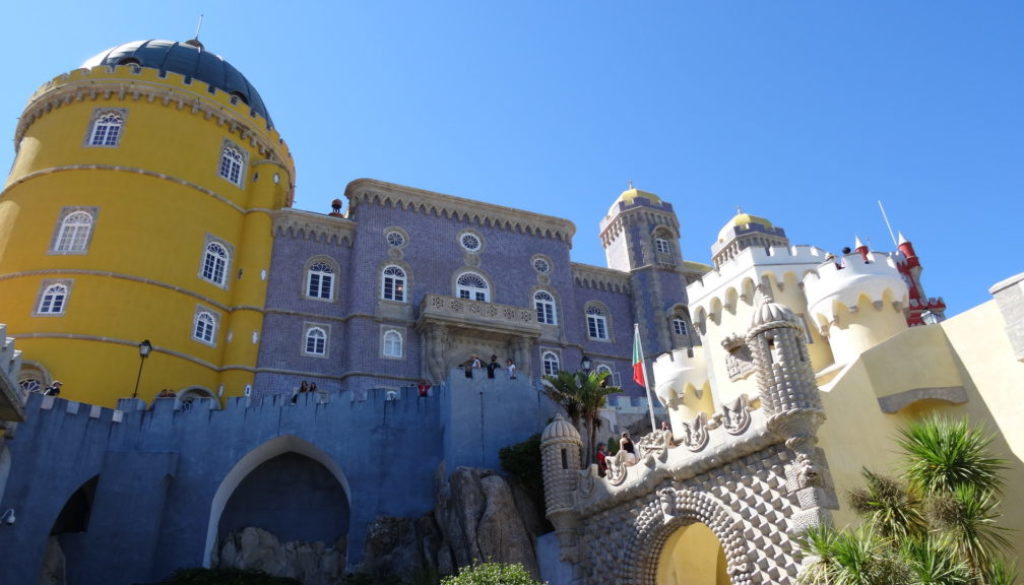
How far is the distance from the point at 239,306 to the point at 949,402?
26.4 m

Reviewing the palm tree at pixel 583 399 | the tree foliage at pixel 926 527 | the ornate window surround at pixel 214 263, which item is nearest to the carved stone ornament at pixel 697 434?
the tree foliage at pixel 926 527

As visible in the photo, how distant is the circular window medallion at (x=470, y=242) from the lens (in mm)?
39000

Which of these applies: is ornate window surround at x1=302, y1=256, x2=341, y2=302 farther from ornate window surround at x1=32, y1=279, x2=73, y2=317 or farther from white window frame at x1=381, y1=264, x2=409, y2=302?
ornate window surround at x1=32, y1=279, x2=73, y2=317

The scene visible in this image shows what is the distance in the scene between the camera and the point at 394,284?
36438 millimetres

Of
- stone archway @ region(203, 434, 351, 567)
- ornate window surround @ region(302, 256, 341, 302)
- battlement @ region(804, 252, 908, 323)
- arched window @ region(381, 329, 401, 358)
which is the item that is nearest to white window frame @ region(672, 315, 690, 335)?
arched window @ region(381, 329, 401, 358)

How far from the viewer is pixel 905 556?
12227mm

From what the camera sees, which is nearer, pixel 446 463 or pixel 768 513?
pixel 768 513

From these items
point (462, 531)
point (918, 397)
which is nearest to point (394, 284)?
point (462, 531)

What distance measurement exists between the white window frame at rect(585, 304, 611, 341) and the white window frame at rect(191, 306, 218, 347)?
17174 mm

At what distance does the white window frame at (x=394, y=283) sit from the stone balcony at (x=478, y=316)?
1359mm

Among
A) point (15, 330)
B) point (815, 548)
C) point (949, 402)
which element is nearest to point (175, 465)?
point (15, 330)

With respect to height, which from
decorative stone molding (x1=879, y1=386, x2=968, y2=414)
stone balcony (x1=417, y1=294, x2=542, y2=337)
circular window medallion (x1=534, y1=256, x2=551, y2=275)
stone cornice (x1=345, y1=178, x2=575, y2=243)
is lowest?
decorative stone molding (x1=879, y1=386, x2=968, y2=414)

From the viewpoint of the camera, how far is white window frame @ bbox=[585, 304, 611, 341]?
40350 millimetres

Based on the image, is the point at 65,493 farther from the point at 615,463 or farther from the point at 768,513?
the point at 768,513
